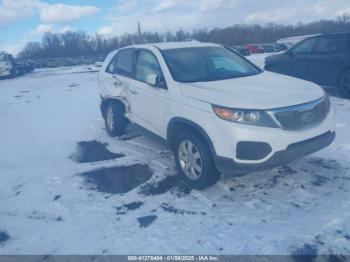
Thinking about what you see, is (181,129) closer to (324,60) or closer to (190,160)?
(190,160)

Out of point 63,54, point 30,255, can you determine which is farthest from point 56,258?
point 63,54

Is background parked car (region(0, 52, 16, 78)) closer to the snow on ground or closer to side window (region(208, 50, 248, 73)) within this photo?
the snow on ground

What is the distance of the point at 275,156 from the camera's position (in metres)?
3.60

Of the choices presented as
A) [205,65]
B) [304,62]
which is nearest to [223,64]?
[205,65]

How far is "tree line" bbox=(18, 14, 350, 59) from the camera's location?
61.6 metres

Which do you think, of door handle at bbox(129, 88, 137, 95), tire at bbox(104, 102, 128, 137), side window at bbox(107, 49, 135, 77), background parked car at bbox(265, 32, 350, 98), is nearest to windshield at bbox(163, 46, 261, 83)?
door handle at bbox(129, 88, 137, 95)

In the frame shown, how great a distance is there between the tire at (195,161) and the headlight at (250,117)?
1.61 feet

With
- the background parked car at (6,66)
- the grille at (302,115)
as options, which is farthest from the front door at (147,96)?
the background parked car at (6,66)

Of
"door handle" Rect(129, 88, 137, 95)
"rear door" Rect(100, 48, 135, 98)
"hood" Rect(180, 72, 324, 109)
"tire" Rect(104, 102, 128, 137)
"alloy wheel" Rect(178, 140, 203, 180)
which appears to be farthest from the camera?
"tire" Rect(104, 102, 128, 137)

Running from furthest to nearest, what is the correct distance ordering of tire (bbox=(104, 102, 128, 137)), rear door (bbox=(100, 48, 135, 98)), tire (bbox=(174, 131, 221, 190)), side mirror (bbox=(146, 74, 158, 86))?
tire (bbox=(104, 102, 128, 137)) → rear door (bbox=(100, 48, 135, 98)) → side mirror (bbox=(146, 74, 158, 86)) → tire (bbox=(174, 131, 221, 190))

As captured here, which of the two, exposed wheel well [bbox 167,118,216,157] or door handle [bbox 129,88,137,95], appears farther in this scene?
door handle [bbox 129,88,137,95]

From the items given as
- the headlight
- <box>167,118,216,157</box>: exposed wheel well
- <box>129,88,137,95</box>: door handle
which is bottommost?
<box>167,118,216,157</box>: exposed wheel well

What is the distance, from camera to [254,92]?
3924 millimetres

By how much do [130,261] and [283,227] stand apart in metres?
1.52
